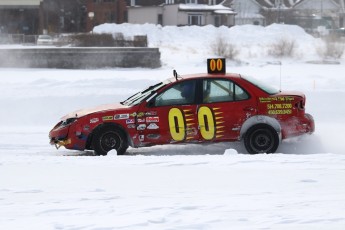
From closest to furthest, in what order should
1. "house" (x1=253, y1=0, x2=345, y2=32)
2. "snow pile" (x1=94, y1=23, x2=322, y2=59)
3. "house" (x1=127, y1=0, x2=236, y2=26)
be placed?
"snow pile" (x1=94, y1=23, x2=322, y2=59)
"house" (x1=127, y1=0, x2=236, y2=26)
"house" (x1=253, y1=0, x2=345, y2=32)

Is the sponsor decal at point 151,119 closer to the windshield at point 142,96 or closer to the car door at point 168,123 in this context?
the car door at point 168,123

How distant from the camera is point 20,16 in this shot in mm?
68312

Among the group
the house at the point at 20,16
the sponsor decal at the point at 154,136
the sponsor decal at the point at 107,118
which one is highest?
the house at the point at 20,16

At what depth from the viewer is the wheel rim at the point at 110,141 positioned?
11750 millimetres

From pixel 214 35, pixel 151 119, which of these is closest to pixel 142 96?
pixel 151 119

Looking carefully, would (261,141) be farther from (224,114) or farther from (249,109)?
(224,114)

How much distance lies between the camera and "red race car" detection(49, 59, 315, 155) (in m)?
11.7

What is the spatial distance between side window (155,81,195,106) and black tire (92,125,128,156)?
0.76m

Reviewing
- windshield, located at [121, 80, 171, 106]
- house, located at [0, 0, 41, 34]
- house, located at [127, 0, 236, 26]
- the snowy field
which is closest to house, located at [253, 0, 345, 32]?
house, located at [127, 0, 236, 26]

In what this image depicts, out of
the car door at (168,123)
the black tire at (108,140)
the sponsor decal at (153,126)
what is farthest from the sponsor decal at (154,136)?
the black tire at (108,140)

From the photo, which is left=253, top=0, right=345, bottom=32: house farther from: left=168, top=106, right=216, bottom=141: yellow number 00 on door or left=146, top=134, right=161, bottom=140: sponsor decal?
left=146, top=134, right=161, bottom=140: sponsor decal

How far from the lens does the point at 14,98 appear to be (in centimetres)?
1947

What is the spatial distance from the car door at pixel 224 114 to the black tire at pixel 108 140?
1251mm

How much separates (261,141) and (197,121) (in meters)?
1.05
